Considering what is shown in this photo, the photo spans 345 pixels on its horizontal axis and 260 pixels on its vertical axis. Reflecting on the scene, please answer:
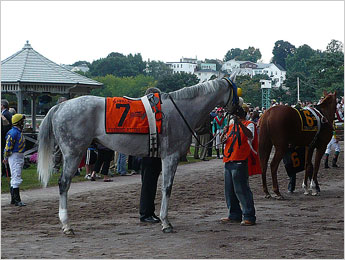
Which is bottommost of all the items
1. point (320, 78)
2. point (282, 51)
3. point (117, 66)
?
point (320, 78)

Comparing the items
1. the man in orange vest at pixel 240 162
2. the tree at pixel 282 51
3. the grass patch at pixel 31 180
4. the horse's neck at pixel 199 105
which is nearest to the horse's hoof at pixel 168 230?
the man in orange vest at pixel 240 162

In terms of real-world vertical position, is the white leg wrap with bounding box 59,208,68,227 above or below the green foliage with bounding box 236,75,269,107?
below

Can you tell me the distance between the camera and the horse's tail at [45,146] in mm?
8055

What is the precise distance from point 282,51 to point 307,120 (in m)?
146

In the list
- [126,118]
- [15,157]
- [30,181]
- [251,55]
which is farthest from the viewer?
[251,55]

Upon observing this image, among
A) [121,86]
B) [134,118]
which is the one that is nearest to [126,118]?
[134,118]

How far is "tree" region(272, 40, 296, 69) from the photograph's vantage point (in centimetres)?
15075

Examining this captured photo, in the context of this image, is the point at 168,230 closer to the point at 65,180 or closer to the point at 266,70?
the point at 65,180

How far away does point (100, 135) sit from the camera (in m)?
7.90

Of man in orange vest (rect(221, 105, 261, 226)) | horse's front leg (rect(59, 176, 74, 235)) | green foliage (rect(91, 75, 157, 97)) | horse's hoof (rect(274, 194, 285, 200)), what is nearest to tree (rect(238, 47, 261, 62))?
green foliage (rect(91, 75, 157, 97))

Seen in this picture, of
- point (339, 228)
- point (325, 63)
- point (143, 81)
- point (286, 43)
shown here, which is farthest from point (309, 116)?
point (286, 43)

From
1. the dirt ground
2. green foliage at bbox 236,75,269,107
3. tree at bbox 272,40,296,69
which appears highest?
tree at bbox 272,40,296,69

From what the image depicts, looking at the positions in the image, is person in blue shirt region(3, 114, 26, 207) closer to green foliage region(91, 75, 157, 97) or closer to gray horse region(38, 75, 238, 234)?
gray horse region(38, 75, 238, 234)

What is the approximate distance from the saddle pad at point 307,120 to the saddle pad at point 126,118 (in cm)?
458
